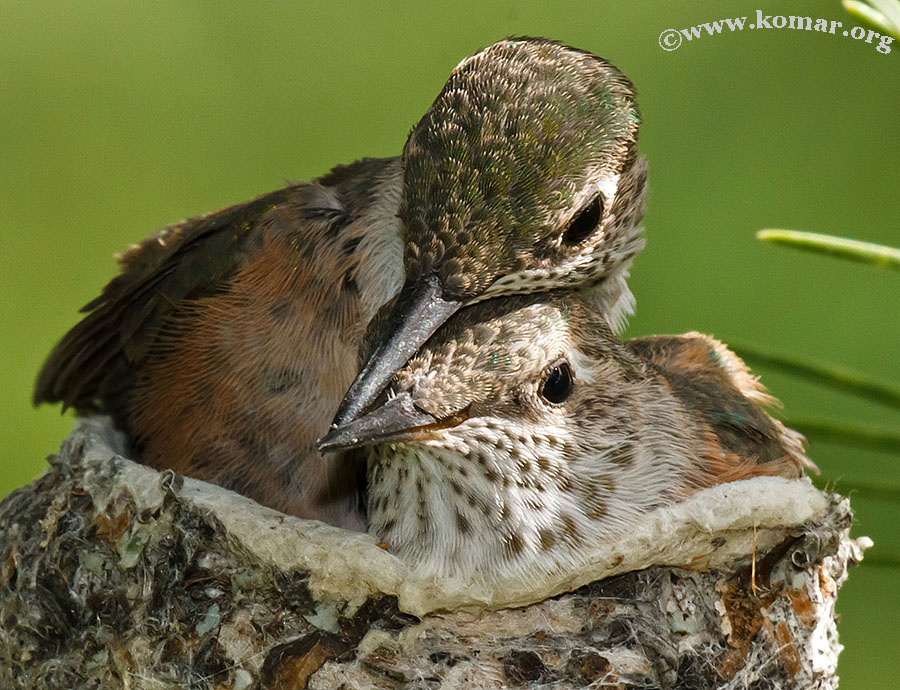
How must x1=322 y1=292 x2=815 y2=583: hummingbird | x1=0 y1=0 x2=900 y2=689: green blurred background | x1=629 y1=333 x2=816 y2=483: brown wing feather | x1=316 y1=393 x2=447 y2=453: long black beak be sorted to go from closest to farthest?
1. x1=316 y1=393 x2=447 y2=453: long black beak
2. x1=322 y1=292 x2=815 y2=583: hummingbird
3. x1=629 y1=333 x2=816 y2=483: brown wing feather
4. x1=0 y1=0 x2=900 y2=689: green blurred background

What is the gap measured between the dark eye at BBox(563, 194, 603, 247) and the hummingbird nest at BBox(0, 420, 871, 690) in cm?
40

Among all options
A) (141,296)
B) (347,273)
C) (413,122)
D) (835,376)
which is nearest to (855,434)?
(835,376)

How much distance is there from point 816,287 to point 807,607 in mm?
1439

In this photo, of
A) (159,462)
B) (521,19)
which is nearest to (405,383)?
(159,462)

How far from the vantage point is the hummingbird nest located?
1.45m

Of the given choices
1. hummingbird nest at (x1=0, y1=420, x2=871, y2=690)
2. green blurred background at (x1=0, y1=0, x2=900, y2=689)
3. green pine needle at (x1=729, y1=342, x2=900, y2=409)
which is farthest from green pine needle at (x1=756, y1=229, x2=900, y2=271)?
green blurred background at (x1=0, y1=0, x2=900, y2=689)

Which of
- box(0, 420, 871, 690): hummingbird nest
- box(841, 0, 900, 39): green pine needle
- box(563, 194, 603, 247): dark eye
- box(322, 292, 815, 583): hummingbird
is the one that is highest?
A: box(841, 0, 900, 39): green pine needle

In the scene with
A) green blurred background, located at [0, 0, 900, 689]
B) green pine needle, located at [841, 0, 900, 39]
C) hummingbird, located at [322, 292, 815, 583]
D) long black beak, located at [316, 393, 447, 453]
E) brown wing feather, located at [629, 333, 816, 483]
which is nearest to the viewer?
green pine needle, located at [841, 0, 900, 39]

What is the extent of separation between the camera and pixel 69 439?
1.75 metres

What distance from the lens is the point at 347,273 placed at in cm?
154

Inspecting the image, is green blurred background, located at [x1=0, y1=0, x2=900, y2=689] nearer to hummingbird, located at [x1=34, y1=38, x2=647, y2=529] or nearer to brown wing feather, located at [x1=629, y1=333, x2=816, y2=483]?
brown wing feather, located at [x1=629, y1=333, x2=816, y2=483]

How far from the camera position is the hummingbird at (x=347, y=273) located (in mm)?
1307

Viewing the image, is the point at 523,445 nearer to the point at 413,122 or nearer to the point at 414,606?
the point at 414,606

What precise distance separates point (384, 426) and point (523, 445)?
24 cm
